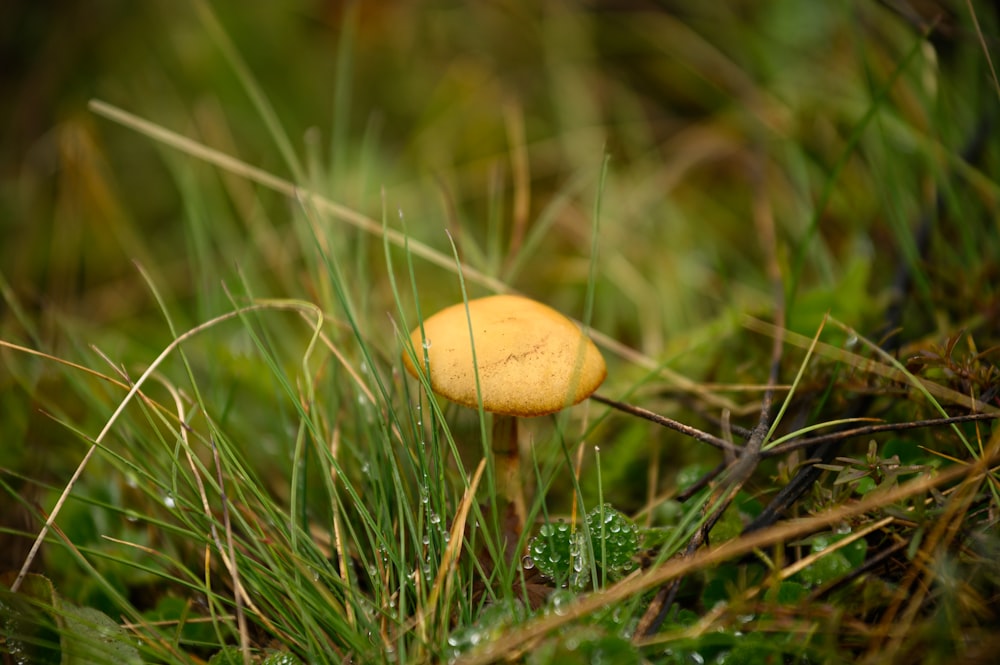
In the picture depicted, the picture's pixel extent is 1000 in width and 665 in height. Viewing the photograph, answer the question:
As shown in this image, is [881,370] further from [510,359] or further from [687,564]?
[510,359]

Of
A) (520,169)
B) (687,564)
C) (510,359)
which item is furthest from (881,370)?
(520,169)

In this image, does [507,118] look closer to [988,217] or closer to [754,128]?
[754,128]

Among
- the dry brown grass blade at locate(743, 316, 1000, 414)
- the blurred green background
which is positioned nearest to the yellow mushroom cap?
the blurred green background

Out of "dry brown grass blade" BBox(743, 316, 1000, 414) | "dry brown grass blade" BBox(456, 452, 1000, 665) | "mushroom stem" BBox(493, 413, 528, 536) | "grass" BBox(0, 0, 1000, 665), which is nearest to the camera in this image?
"dry brown grass blade" BBox(456, 452, 1000, 665)

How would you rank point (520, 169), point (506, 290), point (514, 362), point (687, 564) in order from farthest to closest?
point (520, 169) < point (506, 290) < point (514, 362) < point (687, 564)

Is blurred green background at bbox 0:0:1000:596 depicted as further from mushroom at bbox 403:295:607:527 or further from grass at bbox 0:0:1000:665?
mushroom at bbox 403:295:607:527

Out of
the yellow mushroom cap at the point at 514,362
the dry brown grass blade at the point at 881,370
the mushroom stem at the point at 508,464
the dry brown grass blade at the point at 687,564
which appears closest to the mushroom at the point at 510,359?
the yellow mushroom cap at the point at 514,362

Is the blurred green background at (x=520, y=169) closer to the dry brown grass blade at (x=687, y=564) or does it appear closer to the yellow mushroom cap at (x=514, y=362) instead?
the yellow mushroom cap at (x=514, y=362)
